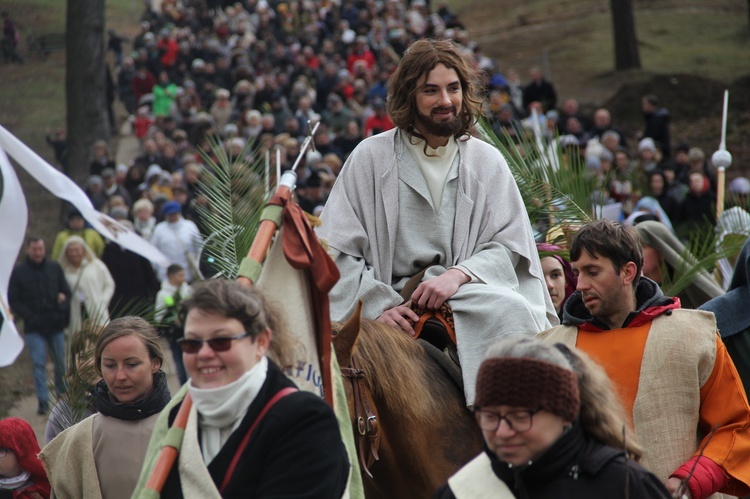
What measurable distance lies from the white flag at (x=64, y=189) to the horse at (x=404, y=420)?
11.1 ft

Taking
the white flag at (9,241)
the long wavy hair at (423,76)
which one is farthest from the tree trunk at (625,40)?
the long wavy hair at (423,76)

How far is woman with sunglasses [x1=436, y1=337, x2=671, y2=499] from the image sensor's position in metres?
3.04

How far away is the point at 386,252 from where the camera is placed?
17.9 feet

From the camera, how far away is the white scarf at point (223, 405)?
3.41 metres

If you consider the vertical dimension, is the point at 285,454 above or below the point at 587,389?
below

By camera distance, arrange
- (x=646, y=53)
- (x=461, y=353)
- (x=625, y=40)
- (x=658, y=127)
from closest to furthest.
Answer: (x=461, y=353) < (x=658, y=127) < (x=625, y=40) < (x=646, y=53)

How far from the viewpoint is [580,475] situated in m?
3.11

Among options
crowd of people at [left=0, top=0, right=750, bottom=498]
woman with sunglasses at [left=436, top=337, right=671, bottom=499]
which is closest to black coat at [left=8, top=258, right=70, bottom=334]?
crowd of people at [left=0, top=0, right=750, bottom=498]

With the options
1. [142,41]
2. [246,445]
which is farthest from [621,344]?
[142,41]

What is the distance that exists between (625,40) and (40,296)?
21.6 meters

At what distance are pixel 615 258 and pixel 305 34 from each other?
2698cm

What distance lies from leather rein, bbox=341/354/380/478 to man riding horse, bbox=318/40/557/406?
0.57 m

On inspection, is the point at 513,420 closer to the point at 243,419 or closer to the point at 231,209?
the point at 243,419

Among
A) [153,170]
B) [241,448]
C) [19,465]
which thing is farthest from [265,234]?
[153,170]
